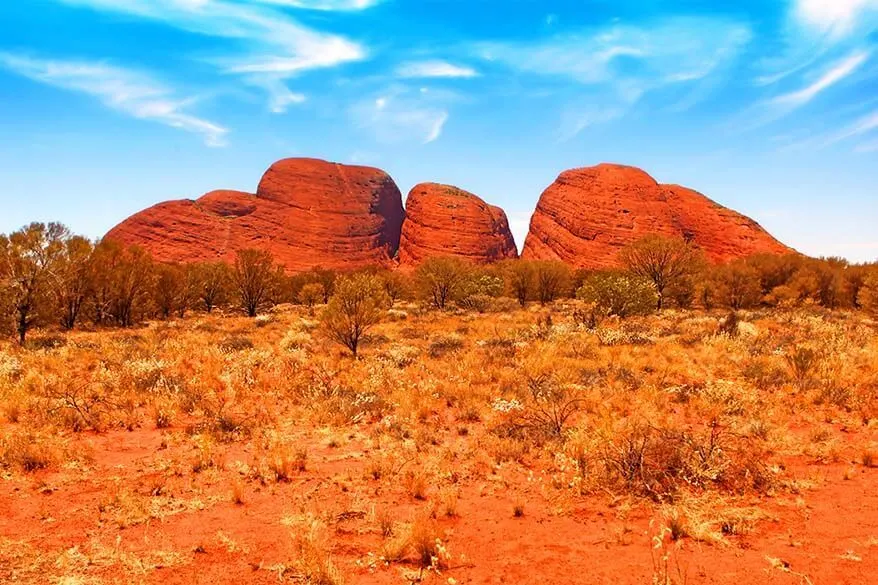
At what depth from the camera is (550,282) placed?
4412cm

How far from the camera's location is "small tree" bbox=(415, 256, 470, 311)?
118 ft

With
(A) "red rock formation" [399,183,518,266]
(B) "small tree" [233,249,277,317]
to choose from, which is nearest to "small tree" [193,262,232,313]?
(B) "small tree" [233,249,277,317]

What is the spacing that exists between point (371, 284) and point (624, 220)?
84630 mm

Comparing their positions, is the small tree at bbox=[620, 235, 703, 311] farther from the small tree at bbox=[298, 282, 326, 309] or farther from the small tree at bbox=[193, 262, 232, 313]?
the small tree at bbox=[193, 262, 232, 313]

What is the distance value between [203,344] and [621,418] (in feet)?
43.9

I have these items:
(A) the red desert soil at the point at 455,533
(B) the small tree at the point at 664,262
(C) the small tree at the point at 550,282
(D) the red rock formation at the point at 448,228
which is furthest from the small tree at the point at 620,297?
(D) the red rock formation at the point at 448,228

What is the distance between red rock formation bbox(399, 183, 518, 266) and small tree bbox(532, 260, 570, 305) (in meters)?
52.7

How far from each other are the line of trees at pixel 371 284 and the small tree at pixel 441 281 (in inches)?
4.0

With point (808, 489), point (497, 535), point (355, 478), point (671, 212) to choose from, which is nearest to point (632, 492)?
point (497, 535)

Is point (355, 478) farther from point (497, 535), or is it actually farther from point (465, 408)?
point (465, 408)

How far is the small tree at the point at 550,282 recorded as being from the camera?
4378cm

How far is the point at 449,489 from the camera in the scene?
6.00 meters

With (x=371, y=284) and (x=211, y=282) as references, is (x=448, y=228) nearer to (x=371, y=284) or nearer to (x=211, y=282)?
(x=211, y=282)

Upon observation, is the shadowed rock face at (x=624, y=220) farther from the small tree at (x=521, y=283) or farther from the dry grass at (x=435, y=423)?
the dry grass at (x=435, y=423)
